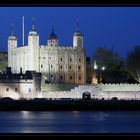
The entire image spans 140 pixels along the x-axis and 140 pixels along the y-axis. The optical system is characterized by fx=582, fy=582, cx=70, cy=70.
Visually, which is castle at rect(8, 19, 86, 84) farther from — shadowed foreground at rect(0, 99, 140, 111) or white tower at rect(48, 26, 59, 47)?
shadowed foreground at rect(0, 99, 140, 111)

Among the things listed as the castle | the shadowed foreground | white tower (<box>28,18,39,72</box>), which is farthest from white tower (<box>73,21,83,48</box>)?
Answer: the shadowed foreground

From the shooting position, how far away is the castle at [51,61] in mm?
29297

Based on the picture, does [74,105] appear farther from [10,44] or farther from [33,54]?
[10,44]

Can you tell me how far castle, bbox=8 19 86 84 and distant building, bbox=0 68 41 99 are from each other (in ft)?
10.4

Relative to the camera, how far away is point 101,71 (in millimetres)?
30062

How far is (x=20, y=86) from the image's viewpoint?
25281mm

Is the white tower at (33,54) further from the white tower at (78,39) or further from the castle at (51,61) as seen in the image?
the white tower at (78,39)

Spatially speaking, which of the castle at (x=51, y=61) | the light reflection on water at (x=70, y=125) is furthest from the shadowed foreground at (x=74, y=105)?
the castle at (x=51, y=61)

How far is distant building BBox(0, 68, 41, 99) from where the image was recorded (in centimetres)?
2523

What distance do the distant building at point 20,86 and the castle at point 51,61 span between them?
10.4ft

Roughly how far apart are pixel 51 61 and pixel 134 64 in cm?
464
